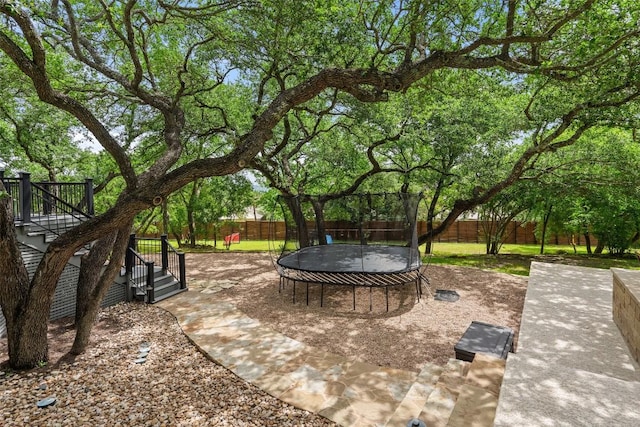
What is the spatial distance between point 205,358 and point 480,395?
10.9 feet

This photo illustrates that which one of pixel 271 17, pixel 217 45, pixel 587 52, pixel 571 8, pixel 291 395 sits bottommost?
pixel 291 395

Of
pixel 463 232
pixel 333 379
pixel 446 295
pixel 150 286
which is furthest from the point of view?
pixel 463 232

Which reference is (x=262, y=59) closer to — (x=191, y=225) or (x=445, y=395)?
(x=445, y=395)

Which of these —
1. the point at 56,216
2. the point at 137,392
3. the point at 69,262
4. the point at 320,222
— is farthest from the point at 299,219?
the point at 137,392

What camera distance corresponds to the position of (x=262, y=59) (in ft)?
23.7

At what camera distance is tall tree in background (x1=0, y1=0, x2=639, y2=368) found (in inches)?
159

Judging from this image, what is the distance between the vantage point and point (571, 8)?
13.9 ft

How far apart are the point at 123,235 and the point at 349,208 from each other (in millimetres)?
6547

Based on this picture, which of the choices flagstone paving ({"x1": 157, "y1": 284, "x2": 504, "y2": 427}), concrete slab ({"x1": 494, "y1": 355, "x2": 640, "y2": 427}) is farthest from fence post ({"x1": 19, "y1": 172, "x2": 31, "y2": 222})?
concrete slab ({"x1": 494, "y1": 355, "x2": 640, "y2": 427})

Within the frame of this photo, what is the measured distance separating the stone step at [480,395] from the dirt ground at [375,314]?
1078mm

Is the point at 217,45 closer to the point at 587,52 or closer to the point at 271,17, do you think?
the point at 271,17

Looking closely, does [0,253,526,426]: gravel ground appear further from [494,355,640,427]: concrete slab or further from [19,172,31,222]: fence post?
[19,172,31,222]: fence post

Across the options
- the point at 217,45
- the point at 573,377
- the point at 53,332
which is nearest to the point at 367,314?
the point at 573,377

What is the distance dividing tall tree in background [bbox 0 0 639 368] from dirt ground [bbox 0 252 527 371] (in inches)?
71.1
